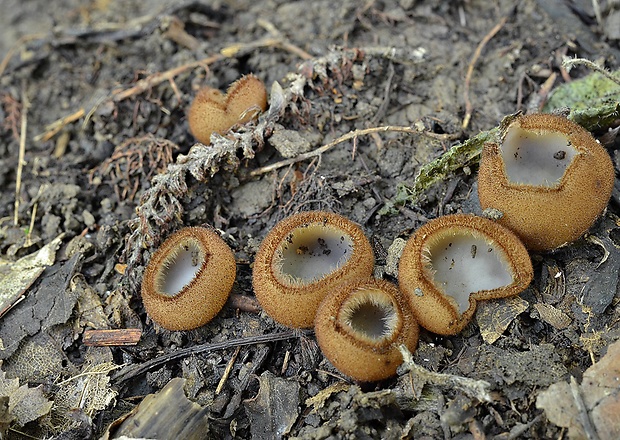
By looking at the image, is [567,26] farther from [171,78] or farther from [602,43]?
[171,78]

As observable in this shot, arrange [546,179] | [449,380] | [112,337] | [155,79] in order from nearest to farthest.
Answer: [449,380] → [546,179] → [112,337] → [155,79]

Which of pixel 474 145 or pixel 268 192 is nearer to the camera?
pixel 474 145

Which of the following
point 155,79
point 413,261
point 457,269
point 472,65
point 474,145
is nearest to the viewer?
point 413,261

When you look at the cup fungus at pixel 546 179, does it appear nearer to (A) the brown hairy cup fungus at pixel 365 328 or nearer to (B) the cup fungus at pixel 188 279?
(A) the brown hairy cup fungus at pixel 365 328

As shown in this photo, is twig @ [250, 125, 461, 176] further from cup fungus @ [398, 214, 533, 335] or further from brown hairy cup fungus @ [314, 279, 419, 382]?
brown hairy cup fungus @ [314, 279, 419, 382]

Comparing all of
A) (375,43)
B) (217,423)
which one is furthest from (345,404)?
(375,43)

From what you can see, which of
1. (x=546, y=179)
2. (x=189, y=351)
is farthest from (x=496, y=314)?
(x=189, y=351)

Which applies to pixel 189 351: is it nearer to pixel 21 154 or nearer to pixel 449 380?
pixel 449 380

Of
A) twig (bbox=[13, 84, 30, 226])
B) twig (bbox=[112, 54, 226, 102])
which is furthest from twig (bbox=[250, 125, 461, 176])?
twig (bbox=[13, 84, 30, 226])
